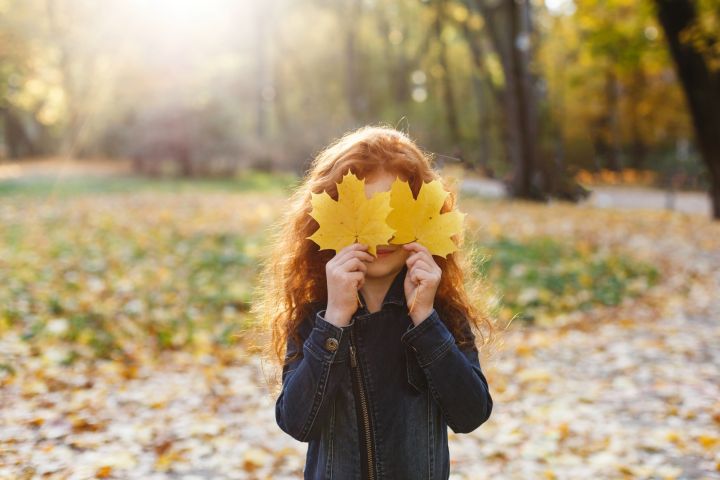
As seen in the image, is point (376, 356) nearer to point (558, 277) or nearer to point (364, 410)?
point (364, 410)

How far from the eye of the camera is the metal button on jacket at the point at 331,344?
166 centimetres

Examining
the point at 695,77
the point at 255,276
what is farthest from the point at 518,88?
the point at 255,276

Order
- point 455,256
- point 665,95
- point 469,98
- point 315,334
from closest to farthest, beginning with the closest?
1. point 315,334
2. point 455,256
3. point 665,95
4. point 469,98

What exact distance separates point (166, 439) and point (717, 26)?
10.1 metres

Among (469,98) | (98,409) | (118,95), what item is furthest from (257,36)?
(98,409)

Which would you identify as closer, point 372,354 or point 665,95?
point 372,354

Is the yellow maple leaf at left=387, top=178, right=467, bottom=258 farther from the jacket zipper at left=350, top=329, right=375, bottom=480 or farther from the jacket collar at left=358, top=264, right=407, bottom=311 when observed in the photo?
the jacket zipper at left=350, top=329, right=375, bottom=480

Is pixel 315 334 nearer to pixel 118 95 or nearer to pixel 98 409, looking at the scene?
pixel 98 409

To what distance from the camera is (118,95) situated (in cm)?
3075

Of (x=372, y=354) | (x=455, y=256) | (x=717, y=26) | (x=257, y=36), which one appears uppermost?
(x=257, y=36)

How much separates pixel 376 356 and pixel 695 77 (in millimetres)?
11591

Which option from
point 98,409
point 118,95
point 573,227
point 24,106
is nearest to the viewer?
point 98,409

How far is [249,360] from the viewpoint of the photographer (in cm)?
552

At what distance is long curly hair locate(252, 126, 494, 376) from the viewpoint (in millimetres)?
1799
